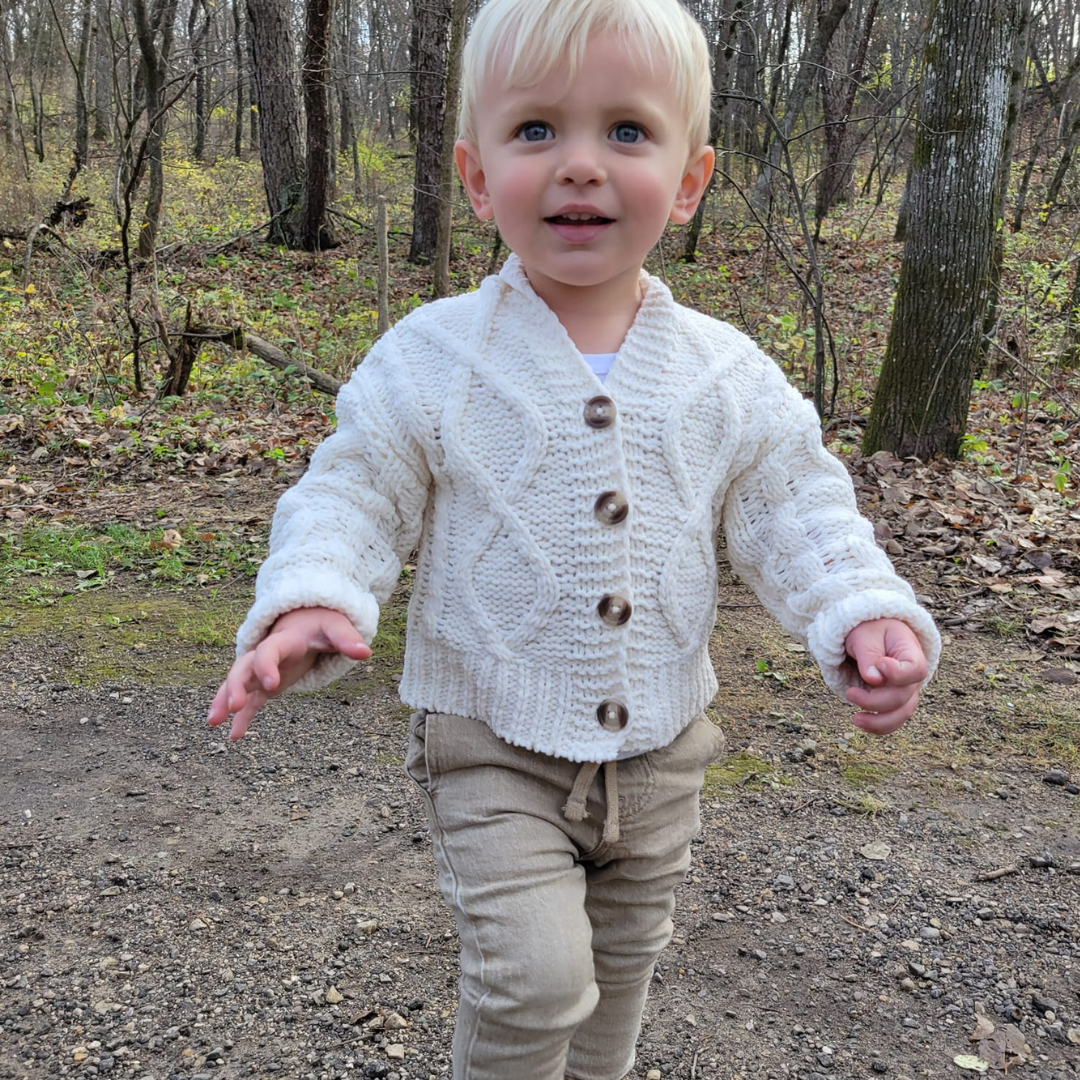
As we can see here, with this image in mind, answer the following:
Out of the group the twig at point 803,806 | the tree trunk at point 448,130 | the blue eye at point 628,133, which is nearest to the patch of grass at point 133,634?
the twig at point 803,806

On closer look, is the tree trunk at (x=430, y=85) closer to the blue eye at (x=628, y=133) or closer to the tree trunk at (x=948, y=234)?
the tree trunk at (x=948, y=234)

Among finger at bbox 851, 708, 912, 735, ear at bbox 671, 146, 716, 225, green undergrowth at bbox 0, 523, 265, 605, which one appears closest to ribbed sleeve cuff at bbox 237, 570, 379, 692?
finger at bbox 851, 708, 912, 735

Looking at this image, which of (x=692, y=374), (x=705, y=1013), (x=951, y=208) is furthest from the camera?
(x=951, y=208)

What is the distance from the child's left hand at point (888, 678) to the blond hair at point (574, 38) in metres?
0.87

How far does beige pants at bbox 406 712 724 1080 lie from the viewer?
5.02 feet

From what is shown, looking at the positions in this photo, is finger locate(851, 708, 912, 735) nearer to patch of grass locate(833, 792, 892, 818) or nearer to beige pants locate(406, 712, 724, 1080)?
beige pants locate(406, 712, 724, 1080)

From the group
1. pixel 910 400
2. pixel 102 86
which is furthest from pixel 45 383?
pixel 102 86

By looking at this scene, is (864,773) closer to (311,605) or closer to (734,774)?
(734,774)

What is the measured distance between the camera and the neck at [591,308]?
178 centimetres

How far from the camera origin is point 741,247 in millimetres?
15461

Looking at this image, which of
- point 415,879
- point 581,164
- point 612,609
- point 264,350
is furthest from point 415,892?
point 264,350

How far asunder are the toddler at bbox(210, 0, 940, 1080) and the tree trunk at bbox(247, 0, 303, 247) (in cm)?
1219

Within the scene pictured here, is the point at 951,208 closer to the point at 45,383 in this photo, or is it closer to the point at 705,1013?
the point at 705,1013

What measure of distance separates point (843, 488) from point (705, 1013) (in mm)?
1324
